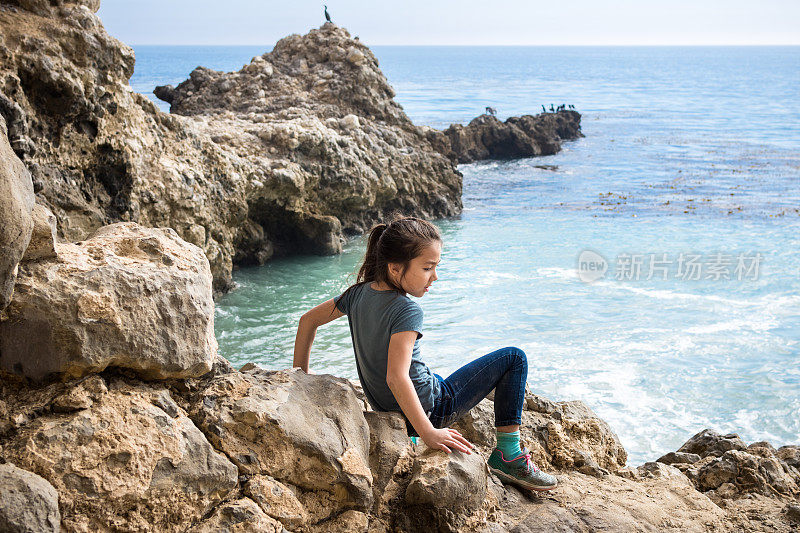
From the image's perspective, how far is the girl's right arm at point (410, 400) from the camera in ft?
8.72

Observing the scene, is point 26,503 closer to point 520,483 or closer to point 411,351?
point 411,351

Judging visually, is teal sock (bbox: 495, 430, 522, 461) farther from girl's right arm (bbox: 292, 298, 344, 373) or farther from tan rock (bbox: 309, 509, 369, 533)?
girl's right arm (bbox: 292, 298, 344, 373)

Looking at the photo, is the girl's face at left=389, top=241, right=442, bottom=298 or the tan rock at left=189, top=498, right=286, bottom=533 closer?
the tan rock at left=189, top=498, right=286, bottom=533

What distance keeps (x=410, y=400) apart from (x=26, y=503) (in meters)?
1.33

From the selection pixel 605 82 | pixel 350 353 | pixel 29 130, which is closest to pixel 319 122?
pixel 350 353

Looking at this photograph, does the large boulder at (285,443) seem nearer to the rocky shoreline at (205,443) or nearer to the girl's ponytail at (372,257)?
the rocky shoreline at (205,443)

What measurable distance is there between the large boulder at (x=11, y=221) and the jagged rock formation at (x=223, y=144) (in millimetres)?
4319

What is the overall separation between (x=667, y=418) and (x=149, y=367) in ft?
19.6

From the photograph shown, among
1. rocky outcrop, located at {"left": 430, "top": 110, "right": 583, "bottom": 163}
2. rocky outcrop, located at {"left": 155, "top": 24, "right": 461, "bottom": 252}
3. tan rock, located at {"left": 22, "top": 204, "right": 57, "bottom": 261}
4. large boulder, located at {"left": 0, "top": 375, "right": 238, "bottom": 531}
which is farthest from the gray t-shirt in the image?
rocky outcrop, located at {"left": 430, "top": 110, "right": 583, "bottom": 163}

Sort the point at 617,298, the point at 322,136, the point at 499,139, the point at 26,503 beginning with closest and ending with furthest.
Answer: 1. the point at 26,503
2. the point at 617,298
3. the point at 322,136
4. the point at 499,139

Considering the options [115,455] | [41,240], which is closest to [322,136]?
[41,240]

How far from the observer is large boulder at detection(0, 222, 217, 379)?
2.14 metres

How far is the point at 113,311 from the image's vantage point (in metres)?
2.25

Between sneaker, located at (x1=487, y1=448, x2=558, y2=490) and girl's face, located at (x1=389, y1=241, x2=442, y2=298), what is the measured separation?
838 mm
